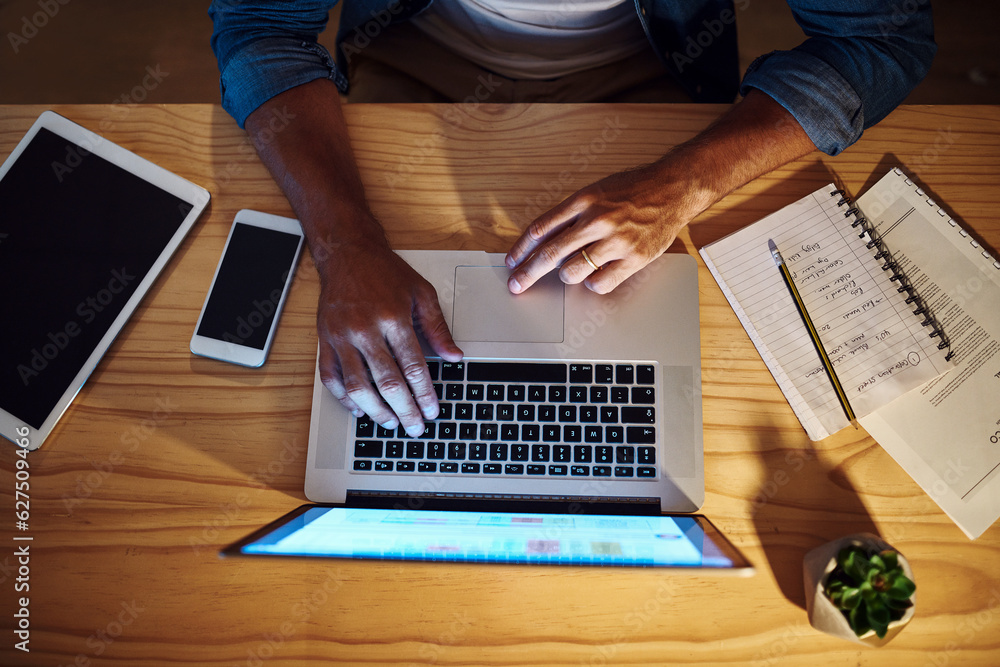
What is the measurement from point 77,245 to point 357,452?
0.53 metres

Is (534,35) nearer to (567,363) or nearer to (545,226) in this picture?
(545,226)

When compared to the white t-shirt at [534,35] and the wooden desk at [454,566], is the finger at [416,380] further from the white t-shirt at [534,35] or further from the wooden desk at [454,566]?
the white t-shirt at [534,35]

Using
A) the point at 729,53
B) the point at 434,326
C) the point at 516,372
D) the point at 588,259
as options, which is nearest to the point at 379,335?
the point at 434,326

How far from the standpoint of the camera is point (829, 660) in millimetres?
679

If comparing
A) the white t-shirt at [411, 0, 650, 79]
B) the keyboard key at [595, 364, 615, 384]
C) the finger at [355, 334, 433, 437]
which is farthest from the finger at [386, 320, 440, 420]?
the white t-shirt at [411, 0, 650, 79]

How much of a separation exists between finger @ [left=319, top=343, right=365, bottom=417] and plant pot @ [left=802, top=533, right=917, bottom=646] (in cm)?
61

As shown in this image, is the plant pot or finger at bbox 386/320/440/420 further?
finger at bbox 386/320/440/420

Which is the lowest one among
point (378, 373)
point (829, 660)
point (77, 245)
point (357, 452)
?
point (829, 660)

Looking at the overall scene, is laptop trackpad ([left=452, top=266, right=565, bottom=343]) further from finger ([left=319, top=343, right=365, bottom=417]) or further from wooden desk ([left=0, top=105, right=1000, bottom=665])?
finger ([left=319, top=343, right=365, bottom=417])

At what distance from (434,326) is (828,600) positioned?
0.59 m

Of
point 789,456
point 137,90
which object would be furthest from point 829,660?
point 137,90

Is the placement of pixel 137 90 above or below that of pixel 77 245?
above

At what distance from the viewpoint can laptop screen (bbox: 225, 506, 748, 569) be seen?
582mm

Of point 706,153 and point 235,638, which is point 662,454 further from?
point 235,638
